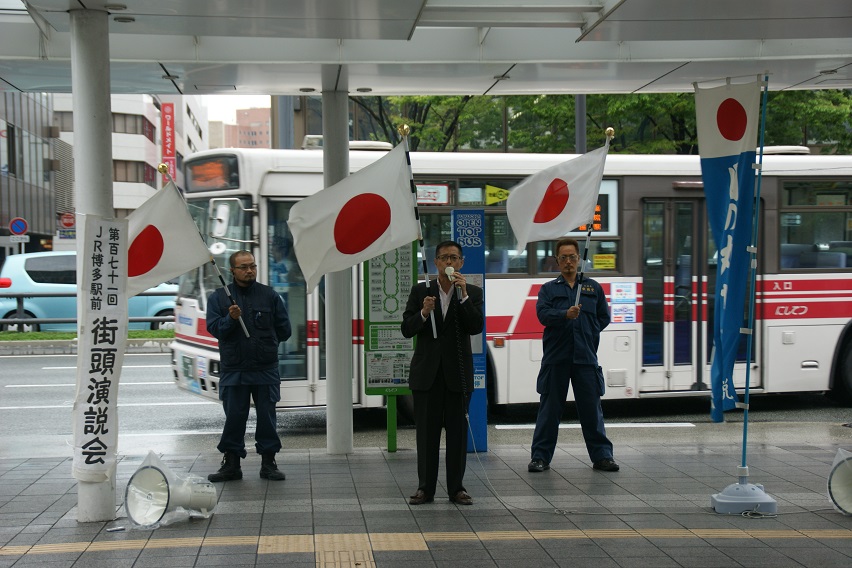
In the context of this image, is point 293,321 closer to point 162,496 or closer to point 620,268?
point 620,268

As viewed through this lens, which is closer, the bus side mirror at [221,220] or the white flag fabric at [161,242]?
the white flag fabric at [161,242]

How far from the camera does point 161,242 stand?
7.43 meters

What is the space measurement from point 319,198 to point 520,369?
4.82 meters

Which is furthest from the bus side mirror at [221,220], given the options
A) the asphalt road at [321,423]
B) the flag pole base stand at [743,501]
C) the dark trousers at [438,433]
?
the flag pole base stand at [743,501]

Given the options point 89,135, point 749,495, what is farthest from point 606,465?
point 89,135

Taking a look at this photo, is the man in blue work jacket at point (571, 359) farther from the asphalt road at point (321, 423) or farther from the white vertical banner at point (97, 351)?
the white vertical banner at point (97, 351)

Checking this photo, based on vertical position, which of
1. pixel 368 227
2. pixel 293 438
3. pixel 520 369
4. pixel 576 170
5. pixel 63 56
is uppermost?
pixel 63 56

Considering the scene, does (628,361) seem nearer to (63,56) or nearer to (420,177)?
(420,177)

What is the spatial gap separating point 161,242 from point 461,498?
3.05 m

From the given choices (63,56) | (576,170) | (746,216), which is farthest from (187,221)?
(746,216)

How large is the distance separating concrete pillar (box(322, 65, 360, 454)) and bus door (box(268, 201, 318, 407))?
1.64 m

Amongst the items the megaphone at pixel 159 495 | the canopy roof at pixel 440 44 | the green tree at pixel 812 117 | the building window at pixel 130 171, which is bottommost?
the megaphone at pixel 159 495

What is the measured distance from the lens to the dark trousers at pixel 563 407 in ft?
28.1

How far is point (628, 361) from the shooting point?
12008 mm
